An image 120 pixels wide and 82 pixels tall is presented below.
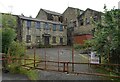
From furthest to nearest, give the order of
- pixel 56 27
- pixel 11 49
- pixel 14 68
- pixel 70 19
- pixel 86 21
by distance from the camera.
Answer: pixel 70 19
pixel 86 21
pixel 56 27
pixel 11 49
pixel 14 68

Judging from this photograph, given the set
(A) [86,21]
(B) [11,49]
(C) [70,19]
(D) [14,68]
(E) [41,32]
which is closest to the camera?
(D) [14,68]

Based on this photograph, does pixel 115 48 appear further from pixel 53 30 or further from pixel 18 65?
pixel 53 30

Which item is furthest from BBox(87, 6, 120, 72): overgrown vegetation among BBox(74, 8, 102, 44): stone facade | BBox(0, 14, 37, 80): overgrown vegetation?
BBox(74, 8, 102, 44): stone facade

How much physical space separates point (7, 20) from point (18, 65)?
7946 mm

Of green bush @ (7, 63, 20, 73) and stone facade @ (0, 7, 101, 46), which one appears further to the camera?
stone facade @ (0, 7, 101, 46)

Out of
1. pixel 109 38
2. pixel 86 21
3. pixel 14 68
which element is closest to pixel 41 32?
pixel 86 21

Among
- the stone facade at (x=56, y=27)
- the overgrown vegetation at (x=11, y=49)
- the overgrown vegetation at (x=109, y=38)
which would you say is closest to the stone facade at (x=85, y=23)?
the stone facade at (x=56, y=27)

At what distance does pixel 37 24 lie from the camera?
33906 millimetres

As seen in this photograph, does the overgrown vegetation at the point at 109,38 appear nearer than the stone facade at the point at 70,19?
Yes

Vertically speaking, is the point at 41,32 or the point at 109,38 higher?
the point at 41,32

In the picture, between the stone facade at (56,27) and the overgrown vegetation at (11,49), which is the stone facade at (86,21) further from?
the overgrown vegetation at (11,49)

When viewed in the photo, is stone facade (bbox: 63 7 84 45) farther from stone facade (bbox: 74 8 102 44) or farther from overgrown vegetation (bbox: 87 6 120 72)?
overgrown vegetation (bbox: 87 6 120 72)

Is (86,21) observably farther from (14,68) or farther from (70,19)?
(14,68)

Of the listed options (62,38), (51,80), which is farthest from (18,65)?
(62,38)
